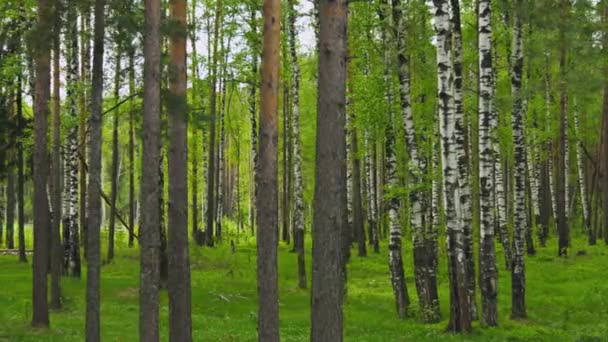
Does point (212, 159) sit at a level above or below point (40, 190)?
above

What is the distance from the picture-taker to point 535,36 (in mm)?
23422

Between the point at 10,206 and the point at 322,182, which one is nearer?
the point at 322,182

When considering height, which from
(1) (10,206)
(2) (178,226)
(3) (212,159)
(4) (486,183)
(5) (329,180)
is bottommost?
(2) (178,226)

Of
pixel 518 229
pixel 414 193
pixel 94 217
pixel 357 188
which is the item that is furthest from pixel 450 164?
pixel 357 188

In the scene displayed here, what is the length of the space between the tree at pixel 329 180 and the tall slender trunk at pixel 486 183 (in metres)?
7.65

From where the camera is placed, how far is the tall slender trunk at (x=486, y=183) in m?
16.4

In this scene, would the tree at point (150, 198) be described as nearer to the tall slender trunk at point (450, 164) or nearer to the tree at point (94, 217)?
the tree at point (94, 217)

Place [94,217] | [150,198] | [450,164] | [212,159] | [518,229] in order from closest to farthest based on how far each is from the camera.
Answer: [150,198] → [94,217] → [450,164] → [518,229] → [212,159]

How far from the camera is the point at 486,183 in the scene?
16.5 metres

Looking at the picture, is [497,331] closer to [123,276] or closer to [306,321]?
[306,321]

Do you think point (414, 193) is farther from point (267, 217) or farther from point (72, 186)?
point (72, 186)

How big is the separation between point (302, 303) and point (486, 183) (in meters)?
7.65

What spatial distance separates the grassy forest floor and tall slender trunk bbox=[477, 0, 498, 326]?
2.26ft

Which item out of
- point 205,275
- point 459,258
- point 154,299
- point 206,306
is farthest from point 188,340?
point 205,275
